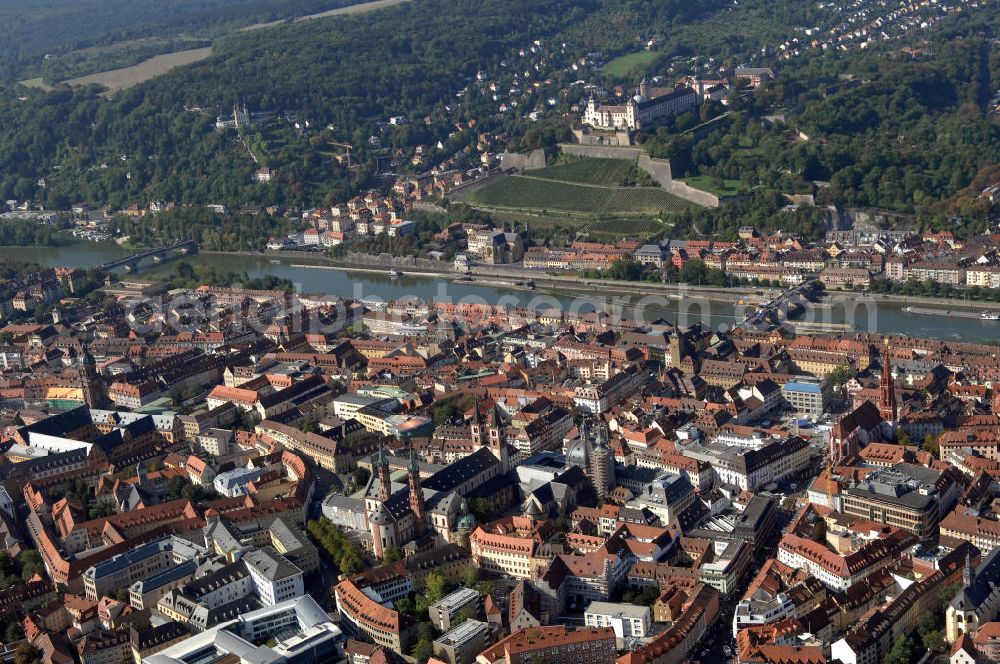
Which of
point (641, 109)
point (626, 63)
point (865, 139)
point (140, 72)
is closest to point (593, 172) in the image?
point (641, 109)

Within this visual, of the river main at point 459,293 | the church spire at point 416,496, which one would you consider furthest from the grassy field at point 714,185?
the church spire at point 416,496

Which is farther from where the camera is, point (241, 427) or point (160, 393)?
point (160, 393)

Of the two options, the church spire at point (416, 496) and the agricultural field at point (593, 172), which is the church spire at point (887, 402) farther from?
the agricultural field at point (593, 172)

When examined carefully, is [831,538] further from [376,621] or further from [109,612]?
[109,612]

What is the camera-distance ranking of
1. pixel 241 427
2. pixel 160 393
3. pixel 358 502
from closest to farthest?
pixel 358 502
pixel 241 427
pixel 160 393

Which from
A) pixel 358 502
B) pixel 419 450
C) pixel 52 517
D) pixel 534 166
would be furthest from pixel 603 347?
pixel 534 166
